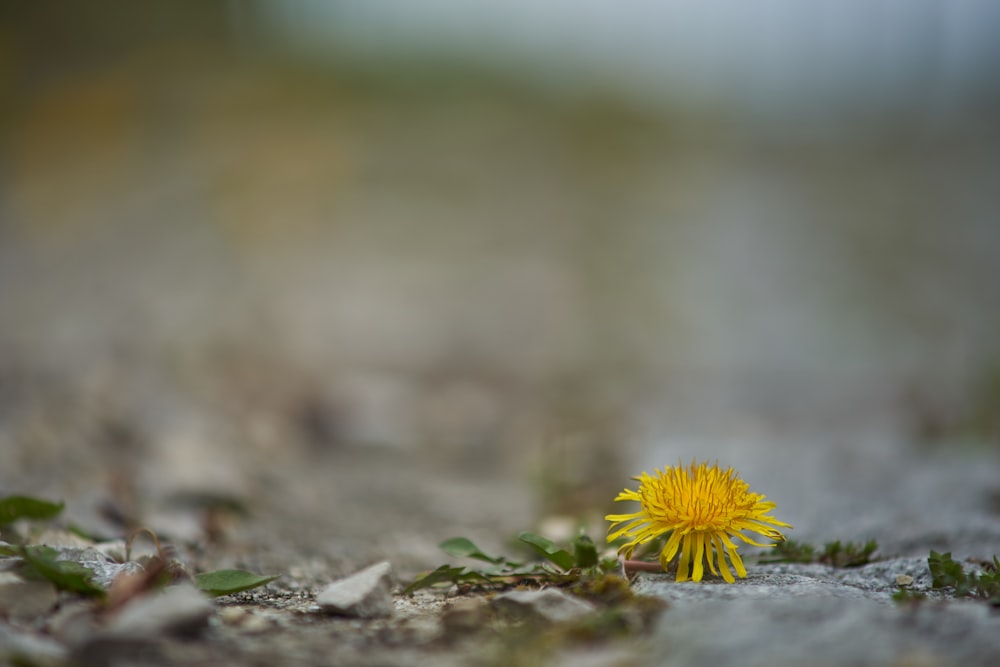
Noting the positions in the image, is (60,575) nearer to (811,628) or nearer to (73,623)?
(73,623)

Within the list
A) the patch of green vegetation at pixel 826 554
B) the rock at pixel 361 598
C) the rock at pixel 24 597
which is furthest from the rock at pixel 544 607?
the rock at pixel 24 597

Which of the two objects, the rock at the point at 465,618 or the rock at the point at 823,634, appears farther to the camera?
the rock at the point at 465,618

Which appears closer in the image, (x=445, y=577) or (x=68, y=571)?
(x=68, y=571)

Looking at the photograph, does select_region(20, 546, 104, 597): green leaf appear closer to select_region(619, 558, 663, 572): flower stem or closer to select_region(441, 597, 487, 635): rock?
select_region(441, 597, 487, 635): rock

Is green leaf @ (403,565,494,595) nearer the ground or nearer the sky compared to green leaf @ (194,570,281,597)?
nearer the sky

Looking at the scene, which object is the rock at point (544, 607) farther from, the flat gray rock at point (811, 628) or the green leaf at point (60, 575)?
the green leaf at point (60, 575)

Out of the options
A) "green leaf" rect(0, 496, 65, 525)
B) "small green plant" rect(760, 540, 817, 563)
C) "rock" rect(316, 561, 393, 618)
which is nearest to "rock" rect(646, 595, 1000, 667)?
"small green plant" rect(760, 540, 817, 563)

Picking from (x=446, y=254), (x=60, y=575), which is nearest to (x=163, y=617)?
(x=60, y=575)
